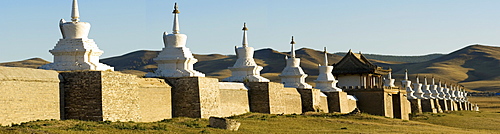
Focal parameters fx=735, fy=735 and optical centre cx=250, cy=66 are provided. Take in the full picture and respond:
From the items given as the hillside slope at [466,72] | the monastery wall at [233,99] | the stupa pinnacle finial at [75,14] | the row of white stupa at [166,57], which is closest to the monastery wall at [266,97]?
the monastery wall at [233,99]

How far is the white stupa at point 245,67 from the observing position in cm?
3706

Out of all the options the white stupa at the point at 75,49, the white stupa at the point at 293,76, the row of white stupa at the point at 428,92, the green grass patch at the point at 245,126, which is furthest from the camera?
the row of white stupa at the point at 428,92

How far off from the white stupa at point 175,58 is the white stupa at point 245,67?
746cm

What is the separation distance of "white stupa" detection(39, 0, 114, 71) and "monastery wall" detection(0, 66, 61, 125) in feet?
6.20

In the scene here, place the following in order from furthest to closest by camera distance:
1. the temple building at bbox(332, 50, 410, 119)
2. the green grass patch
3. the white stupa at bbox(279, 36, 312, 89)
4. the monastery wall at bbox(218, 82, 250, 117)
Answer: the temple building at bbox(332, 50, 410, 119) → the white stupa at bbox(279, 36, 312, 89) → the monastery wall at bbox(218, 82, 250, 117) → the green grass patch

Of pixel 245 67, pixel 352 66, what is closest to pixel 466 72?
pixel 352 66

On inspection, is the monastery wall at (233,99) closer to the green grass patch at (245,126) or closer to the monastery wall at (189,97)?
the green grass patch at (245,126)

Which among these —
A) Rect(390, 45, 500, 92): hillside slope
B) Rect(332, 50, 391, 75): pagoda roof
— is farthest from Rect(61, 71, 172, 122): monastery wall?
Rect(390, 45, 500, 92): hillside slope

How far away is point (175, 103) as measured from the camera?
28.8 metres

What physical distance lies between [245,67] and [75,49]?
14.3m

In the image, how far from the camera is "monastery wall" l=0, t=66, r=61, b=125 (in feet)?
63.6

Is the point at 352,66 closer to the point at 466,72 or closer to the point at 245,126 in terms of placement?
the point at 245,126

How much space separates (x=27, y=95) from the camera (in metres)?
20.3

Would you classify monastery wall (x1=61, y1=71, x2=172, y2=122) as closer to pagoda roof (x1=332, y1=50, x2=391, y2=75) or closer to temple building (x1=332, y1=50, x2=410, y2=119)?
temple building (x1=332, y1=50, x2=410, y2=119)
